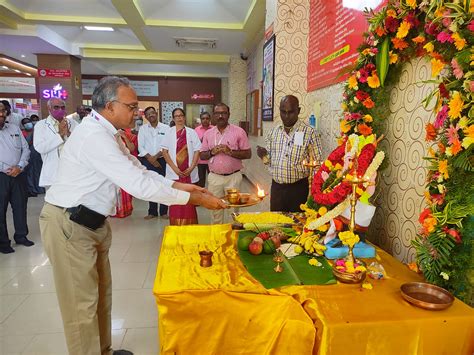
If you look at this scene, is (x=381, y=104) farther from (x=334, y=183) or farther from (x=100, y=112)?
(x=100, y=112)

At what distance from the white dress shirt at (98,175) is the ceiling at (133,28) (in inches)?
194

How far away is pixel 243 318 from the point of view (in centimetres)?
142

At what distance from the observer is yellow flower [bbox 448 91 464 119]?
1279 millimetres

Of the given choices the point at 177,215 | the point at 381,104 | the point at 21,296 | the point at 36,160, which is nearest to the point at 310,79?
the point at 381,104

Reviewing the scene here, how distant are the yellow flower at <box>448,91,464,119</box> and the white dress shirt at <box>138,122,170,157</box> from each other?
4.79 m

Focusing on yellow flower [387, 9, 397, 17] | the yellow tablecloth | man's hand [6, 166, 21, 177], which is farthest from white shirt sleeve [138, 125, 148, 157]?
yellow flower [387, 9, 397, 17]

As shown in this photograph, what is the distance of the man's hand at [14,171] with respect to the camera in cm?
390

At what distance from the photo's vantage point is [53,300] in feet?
9.46

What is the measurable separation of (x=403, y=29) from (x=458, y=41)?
1.46 ft

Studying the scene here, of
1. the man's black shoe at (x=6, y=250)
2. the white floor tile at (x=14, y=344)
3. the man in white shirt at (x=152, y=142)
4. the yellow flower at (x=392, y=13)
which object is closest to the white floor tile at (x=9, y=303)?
the white floor tile at (x=14, y=344)

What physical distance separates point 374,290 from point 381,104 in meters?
1.12

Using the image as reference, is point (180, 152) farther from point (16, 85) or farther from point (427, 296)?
point (16, 85)

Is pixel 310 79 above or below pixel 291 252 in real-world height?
above

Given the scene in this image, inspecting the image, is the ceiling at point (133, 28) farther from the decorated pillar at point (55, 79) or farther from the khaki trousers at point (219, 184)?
the khaki trousers at point (219, 184)
